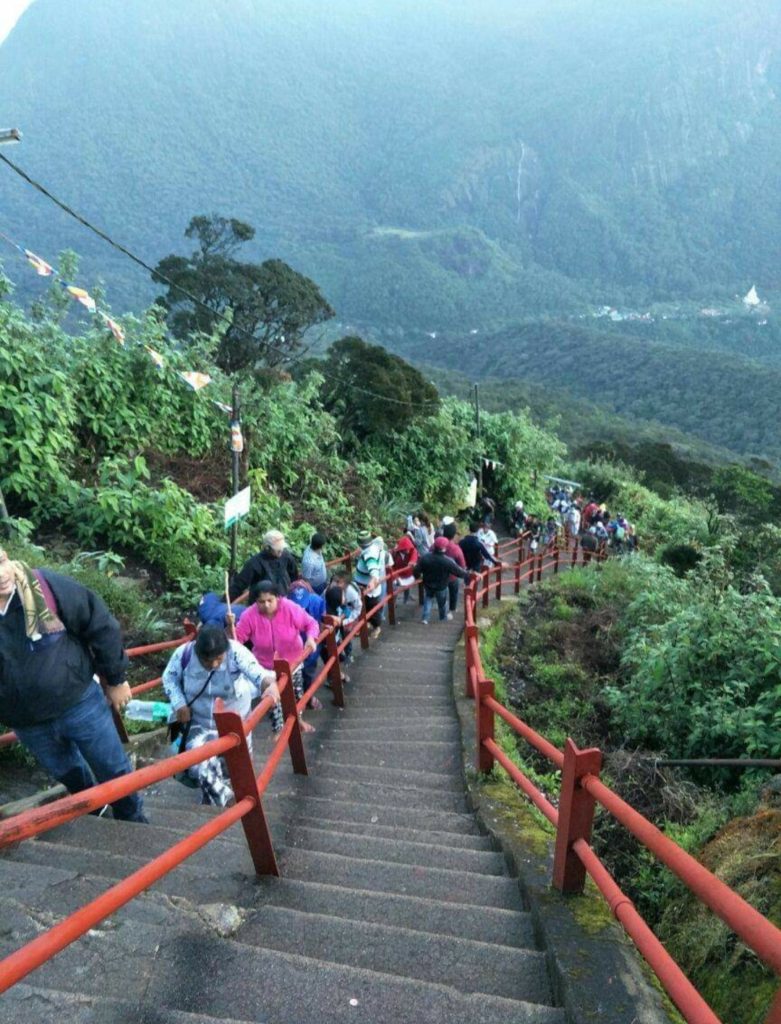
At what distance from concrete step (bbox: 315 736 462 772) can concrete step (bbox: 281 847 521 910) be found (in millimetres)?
1733

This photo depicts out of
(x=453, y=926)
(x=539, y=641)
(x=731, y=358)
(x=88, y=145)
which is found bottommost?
(x=539, y=641)

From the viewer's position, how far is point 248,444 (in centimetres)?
1193

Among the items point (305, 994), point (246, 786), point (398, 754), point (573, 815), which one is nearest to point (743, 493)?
point (398, 754)

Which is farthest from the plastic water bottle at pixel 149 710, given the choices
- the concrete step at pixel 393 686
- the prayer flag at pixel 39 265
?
the prayer flag at pixel 39 265

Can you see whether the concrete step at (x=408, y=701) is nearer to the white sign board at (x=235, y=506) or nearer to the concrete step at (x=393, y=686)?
the concrete step at (x=393, y=686)

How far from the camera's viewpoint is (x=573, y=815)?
2449 millimetres

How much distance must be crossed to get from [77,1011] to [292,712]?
2.01m

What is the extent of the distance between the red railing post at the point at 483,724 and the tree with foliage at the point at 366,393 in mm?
14193

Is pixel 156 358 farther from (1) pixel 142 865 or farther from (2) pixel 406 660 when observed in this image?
(1) pixel 142 865

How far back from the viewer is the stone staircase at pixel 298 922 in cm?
193

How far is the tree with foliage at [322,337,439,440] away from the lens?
18.2 metres

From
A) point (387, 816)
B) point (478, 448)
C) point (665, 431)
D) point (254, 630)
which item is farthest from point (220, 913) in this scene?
point (665, 431)

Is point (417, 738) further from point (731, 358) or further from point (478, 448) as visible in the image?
point (731, 358)

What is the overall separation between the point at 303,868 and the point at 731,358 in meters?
106
